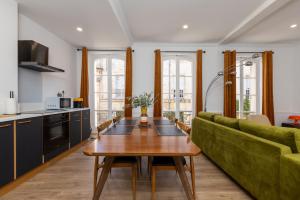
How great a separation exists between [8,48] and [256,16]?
4.54 m

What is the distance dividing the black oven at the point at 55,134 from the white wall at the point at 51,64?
0.70 metres

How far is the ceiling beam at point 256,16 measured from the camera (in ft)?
10.2

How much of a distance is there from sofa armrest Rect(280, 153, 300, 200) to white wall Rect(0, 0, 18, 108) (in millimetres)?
3570

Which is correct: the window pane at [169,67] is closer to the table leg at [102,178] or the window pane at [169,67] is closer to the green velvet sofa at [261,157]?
the green velvet sofa at [261,157]

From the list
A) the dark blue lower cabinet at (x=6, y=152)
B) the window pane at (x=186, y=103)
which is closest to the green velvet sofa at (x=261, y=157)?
the window pane at (x=186, y=103)

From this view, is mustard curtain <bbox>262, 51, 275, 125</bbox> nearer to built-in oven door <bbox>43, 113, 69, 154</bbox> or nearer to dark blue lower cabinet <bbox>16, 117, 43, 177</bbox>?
built-in oven door <bbox>43, 113, 69, 154</bbox>

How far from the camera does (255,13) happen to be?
3.58 m

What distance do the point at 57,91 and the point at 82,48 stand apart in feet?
5.31

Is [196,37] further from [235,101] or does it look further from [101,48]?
[101,48]

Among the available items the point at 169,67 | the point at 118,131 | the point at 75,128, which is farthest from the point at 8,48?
the point at 169,67

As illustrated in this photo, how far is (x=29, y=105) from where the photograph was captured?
351cm

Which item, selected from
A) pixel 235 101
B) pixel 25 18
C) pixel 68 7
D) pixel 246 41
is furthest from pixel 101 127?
pixel 246 41

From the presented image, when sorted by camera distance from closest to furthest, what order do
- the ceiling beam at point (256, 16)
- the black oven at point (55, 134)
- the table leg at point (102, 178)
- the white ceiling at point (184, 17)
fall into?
the table leg at point (102, 178), the black oven at point (55, 134), the ceiling beam at point (256, 16), the white ceiling at point (184, 17)

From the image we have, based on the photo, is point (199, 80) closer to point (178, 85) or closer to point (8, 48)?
point (178, 85)
